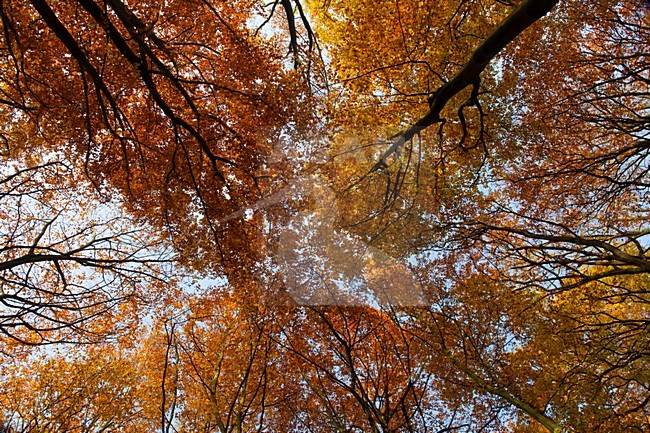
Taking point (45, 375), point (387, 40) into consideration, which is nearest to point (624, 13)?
point (387, 40)

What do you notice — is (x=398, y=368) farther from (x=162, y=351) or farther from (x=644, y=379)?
(x=162, y=351)

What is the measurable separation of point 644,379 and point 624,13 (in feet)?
26.5

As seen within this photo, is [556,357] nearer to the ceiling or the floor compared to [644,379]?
nearer to the ceiling

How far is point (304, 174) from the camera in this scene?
26.2ft

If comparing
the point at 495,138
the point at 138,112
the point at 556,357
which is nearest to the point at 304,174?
the point at 138,112

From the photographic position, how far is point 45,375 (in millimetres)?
11938

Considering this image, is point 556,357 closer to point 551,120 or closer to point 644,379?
point 644,379

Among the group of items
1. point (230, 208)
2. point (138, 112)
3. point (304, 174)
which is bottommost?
point (230, 208)

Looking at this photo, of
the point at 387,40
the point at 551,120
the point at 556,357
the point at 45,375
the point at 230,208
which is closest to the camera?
the point at 230,208

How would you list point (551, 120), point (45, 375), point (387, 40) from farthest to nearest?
1. point (45, 375)
2. point (551, 120)
3. point (387, 40)

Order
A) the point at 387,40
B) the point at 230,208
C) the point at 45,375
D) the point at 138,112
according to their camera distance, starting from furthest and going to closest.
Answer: the point at 45,375, the point at 387,40, the point at 138,112, the point at 230,208

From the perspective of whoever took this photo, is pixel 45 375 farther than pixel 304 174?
Yes

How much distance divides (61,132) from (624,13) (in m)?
12.5

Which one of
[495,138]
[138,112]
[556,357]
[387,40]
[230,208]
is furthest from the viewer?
[495,138]
